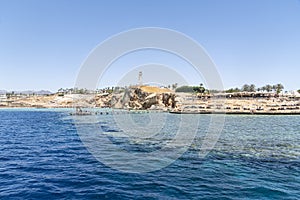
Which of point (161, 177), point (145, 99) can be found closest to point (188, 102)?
point (145, 99)

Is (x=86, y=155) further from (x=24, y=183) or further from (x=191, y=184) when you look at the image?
(x=191, y=184)

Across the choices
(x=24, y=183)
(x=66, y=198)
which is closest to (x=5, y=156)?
(x=24, y=183)

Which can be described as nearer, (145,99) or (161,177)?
(161,177)

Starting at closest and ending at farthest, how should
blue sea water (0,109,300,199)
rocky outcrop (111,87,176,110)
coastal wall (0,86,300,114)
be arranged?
blue sea water (0,109,300,199) → coastal wall (0,86,300,114) → rocky outcrop (111,87,176,110)

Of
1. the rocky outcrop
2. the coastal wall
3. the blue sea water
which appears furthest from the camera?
the rocky outcrop

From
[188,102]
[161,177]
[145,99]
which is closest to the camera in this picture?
[161,177]

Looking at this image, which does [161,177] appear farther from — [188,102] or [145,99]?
[145,99]

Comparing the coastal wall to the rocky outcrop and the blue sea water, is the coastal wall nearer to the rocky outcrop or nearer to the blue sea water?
the rocky outcrop

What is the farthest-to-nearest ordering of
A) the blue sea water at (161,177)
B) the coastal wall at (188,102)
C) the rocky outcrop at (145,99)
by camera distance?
the rocky outcrop at (145,99)
the coastal wall at (188,102)
the blue sea water at (161,177)

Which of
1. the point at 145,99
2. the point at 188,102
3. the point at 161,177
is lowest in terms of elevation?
the point at 161,177

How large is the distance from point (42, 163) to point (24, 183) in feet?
18.7

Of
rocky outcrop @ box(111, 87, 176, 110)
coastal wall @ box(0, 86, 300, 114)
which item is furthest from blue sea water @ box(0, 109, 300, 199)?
rocky outcrop @ box(111, 87, 176, 110)

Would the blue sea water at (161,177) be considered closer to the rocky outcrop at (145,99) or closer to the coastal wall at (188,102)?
the coastal wall at (188,102)

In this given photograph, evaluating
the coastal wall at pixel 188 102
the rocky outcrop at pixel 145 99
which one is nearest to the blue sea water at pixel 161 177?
the coastal wall at pixel 188 102
